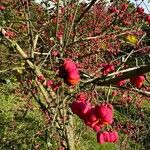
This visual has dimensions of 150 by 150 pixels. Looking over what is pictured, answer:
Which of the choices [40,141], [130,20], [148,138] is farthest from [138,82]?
[130,20]

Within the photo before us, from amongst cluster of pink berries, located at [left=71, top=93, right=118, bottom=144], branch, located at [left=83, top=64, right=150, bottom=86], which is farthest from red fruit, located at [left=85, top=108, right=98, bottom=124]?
branch, located at [left=83, top=64, right=150, bottom=86]

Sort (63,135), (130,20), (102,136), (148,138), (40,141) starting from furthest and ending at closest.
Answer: (130,20) < (148,138) < (40,141) < (63,135) < (102,136)

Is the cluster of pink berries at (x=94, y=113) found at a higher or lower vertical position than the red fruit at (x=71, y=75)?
lower

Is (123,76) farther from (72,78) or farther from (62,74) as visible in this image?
(62,74)

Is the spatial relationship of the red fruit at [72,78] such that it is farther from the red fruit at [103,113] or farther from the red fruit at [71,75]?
the red fruit at [103,113]

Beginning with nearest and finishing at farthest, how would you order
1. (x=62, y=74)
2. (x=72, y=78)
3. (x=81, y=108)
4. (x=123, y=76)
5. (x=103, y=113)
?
(x=123, y=76) → (x=72, y=78) → (x=62, y=74) → (x=103, y=113) → (x=81, y=108)

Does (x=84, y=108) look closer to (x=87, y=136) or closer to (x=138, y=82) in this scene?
(x=138, y=82)

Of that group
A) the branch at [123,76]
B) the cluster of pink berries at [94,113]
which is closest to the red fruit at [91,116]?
the cluster of pink berries at [94,113]

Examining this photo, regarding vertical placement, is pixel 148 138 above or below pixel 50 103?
below

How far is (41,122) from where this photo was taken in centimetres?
804

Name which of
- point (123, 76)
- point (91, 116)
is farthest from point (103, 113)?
point (123, 76)

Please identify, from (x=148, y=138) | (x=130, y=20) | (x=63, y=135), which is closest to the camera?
(x=63, y=135)

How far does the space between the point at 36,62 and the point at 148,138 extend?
16.1 ft

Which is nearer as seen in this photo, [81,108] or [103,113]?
[103,113]
